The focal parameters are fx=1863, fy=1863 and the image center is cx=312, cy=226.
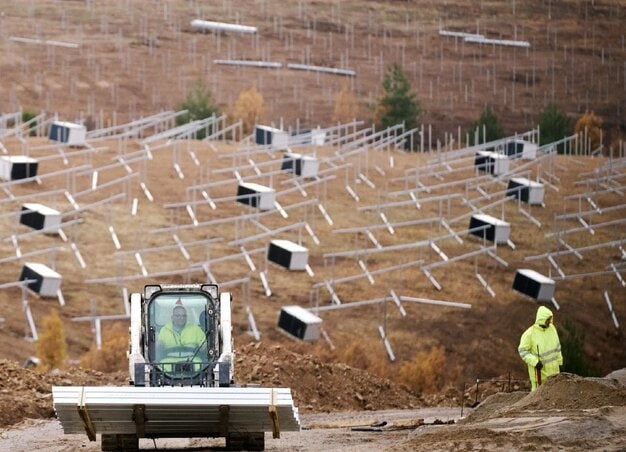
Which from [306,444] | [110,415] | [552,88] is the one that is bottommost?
[552,88]

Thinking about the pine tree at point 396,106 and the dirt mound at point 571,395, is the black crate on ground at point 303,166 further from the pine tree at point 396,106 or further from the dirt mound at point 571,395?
the dirt mound at point 571,395

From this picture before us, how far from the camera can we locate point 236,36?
416 feet

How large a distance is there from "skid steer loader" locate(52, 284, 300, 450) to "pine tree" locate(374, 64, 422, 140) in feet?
272

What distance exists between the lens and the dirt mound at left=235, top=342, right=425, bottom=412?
31.4m

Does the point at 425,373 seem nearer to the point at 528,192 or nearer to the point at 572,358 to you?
the point at 572,358

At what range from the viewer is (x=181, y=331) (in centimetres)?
2230

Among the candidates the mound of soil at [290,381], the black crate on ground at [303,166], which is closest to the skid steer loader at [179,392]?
the mound of soil at [290,381]

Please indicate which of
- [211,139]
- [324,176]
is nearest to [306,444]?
[324,176]

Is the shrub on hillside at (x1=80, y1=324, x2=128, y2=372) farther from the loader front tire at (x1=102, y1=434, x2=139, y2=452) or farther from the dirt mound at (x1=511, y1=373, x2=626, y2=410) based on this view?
the loader front tire at (x1=102, y1=434, x2=139, y2=452)

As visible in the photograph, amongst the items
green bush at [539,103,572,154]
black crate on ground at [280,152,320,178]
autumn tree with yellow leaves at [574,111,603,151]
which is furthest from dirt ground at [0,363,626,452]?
autumn tree with yellow leaves at [574,111,603,151]

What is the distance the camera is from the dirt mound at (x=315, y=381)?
3144 centimetres

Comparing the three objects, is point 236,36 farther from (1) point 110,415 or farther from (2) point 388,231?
(1) point 110,415

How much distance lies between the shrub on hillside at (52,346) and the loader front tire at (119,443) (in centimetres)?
2303

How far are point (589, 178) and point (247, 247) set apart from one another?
877 inches
